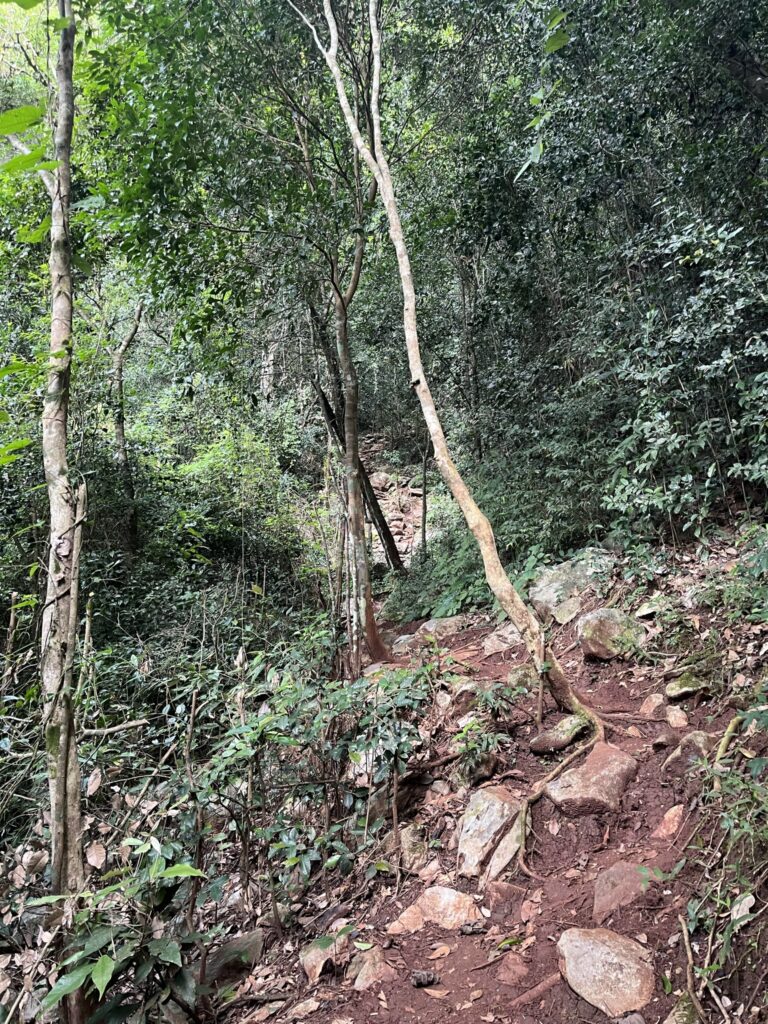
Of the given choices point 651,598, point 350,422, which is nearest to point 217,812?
point 651,598

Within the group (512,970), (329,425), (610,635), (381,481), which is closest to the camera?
(512,970)

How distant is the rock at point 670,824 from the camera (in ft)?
9.87

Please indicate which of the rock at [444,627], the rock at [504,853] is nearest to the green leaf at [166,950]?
the rock at [504,853]

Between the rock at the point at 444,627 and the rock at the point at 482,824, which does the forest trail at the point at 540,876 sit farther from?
the rock at the point at 444,627

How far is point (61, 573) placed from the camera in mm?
2021

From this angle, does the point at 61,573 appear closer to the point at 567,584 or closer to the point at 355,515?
the point at 355,515

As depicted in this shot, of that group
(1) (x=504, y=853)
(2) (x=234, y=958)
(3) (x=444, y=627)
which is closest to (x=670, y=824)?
(1) (x=504, y=853)

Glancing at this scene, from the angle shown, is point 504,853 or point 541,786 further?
point 541,786

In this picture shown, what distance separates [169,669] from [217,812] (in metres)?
1.33

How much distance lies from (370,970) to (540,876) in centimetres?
93

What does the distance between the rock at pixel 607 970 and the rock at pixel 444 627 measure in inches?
177

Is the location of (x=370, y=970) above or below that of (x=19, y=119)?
below

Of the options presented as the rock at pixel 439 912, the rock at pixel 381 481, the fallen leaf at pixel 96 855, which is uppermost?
the rock at pixel 381 481

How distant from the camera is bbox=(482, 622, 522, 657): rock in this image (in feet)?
19.9
